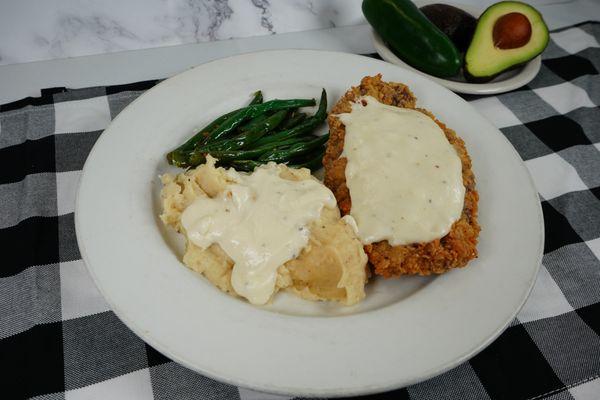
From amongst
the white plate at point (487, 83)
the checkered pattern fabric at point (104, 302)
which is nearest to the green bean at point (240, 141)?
the checkered pattern fabric at point (104, 302)

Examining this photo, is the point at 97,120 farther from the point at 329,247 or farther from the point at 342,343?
the point at 342,343

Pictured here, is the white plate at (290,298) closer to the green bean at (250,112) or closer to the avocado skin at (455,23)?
the green bean at (250,112)

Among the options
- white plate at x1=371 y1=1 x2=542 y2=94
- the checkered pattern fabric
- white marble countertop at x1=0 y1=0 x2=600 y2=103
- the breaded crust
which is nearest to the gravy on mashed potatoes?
the breaded crust

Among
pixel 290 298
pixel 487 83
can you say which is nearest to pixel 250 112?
pixel 290 298

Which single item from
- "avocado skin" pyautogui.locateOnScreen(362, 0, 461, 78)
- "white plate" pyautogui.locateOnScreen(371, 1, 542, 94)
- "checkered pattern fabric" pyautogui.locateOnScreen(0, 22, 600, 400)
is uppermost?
"avocado skin" pyautogui.locateOnScreen(362, 0, 461, 78)

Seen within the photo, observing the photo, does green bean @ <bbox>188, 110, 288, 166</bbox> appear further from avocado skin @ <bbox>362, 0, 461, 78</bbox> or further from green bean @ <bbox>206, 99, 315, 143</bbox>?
avocado skin @ <bbox>362, 0, 461, 78</bbox>
